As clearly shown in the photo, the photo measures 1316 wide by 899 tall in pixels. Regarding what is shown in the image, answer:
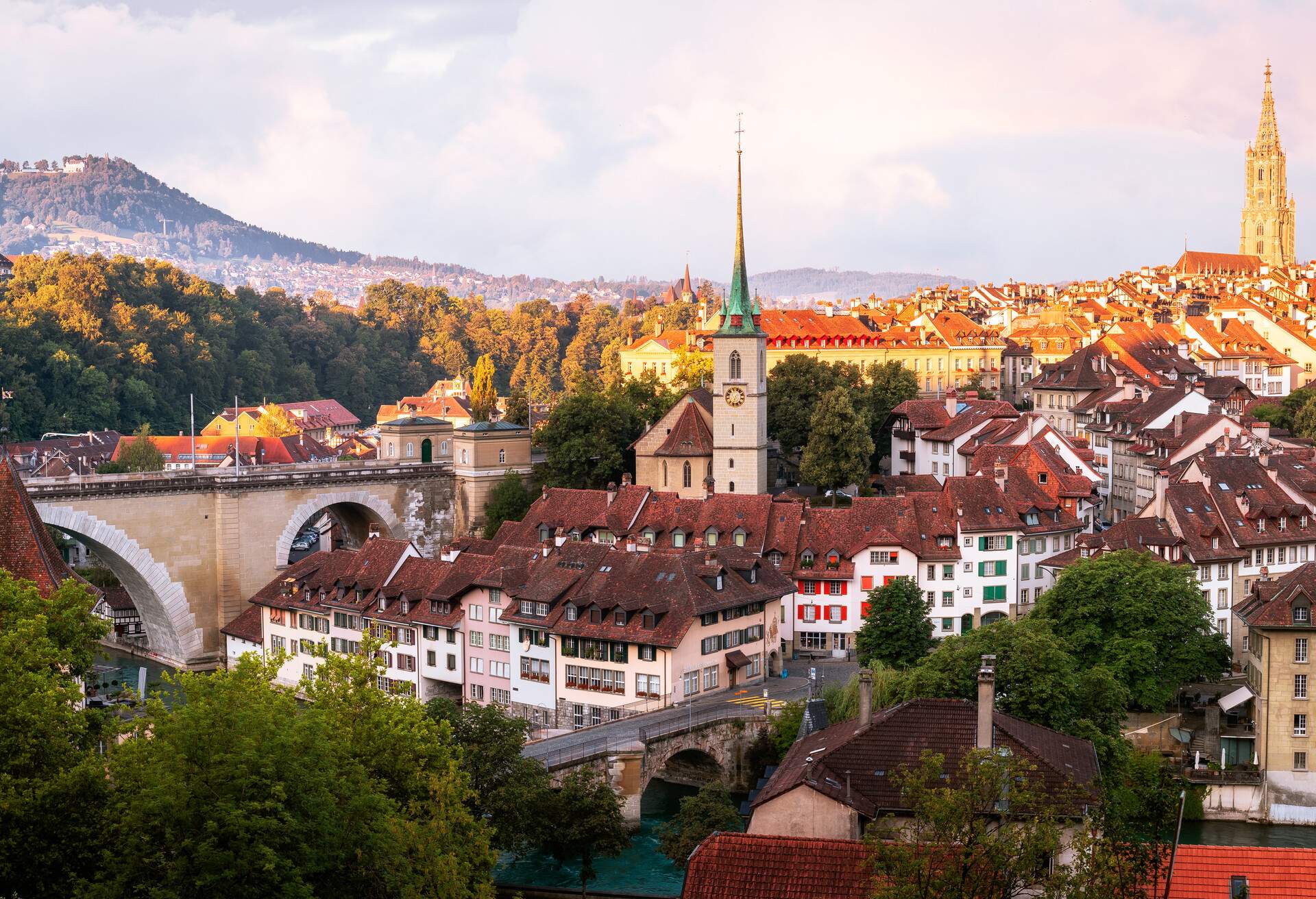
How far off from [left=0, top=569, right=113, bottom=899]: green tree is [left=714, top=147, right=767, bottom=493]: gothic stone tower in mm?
43119

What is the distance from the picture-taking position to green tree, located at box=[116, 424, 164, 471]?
10906 centimetres

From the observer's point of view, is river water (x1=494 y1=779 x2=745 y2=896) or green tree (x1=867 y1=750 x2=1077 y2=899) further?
river water (x1=494 y1=779 x2=745 y2=896)

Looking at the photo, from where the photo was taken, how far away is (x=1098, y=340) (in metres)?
110

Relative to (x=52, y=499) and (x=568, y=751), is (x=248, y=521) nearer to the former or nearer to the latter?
(x=52, y=499)

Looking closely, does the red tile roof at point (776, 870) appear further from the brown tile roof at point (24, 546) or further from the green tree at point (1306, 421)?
the green tree at point (1306, 421)

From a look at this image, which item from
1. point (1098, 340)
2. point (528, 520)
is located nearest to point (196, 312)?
point (1098, 340)

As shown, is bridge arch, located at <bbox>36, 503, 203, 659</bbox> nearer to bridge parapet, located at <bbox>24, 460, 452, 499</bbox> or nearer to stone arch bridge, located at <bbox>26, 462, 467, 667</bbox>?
stone arch bridge, located at <bbox>26, 462, 467, 667</bbox>

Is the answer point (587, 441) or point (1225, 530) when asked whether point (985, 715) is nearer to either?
point (1225, 530)

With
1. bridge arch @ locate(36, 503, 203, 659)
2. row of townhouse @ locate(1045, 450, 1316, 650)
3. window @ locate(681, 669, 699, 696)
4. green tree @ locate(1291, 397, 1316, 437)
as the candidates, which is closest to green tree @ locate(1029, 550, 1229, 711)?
row of townhouse @ locate(1045, 450, 1316, 650)

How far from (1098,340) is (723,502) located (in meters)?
47.8

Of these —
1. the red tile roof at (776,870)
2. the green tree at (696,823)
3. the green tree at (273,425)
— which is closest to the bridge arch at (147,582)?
the green tree at (696,823)

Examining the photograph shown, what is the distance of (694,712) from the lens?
5541 cm

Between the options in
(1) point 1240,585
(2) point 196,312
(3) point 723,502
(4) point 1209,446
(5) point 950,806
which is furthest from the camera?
(2) point 196,312

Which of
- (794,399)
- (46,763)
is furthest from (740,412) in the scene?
(46,763)
